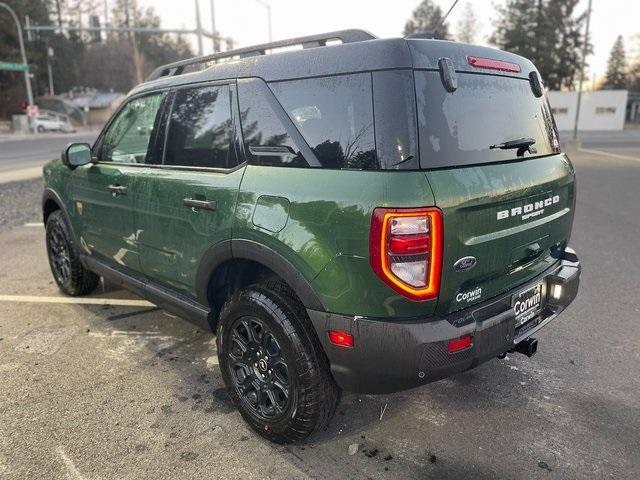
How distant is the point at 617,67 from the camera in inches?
2997

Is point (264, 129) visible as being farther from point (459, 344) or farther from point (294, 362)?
point (459, 344)

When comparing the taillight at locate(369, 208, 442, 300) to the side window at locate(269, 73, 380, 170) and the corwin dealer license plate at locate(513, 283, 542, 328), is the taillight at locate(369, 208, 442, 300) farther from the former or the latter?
the corwin dealer license plate at locate(513, 283, 542, 328)

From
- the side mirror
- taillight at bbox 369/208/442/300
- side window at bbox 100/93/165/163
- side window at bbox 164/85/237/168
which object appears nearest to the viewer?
taillight at bbox 369/208/442/300

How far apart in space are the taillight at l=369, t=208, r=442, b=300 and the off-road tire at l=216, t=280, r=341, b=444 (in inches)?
21.5

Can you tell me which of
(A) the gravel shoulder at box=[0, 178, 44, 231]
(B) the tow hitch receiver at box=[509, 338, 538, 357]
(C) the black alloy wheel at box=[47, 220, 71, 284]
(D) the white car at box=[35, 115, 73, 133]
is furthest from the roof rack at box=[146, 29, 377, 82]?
(D) the white car at box=[35, 115, 73, 133]

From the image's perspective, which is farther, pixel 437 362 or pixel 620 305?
pixel 620 305

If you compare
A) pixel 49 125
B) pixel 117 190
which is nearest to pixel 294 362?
pixel 117 190

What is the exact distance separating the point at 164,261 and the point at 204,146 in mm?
787

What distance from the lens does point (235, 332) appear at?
2.79 m

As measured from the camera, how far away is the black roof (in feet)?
7.23

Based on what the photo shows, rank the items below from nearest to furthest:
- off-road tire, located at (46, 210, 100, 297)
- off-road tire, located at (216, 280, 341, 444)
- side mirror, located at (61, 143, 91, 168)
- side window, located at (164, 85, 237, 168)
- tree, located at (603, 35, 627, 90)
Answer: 1. off-road tire, located at (216, 280, 341, 444)
2. side window, located at (164, 85, 237, 168)
3. side mirror, located at (61, 143, 91, 168)
4. off-road tire, located at (46, 210, 100, 297)
5. tree, located at (603, 35, 627, 90)

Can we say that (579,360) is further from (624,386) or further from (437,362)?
(437,362)

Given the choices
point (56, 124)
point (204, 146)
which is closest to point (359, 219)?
point (204, 146)

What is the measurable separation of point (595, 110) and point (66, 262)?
49.0 meters
